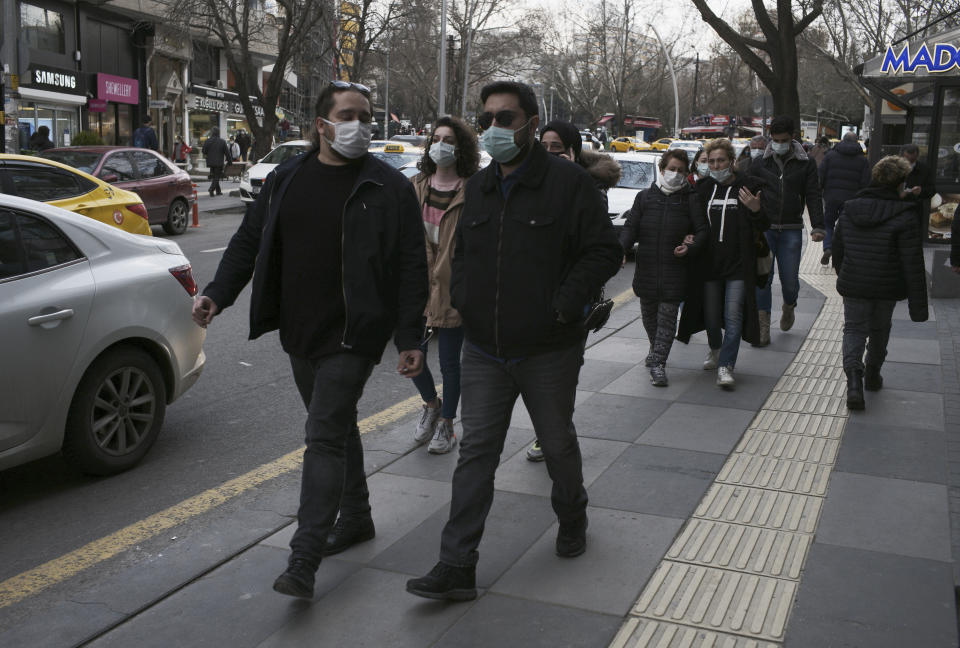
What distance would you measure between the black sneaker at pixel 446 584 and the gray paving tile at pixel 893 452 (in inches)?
101

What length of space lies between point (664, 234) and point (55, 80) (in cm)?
3127

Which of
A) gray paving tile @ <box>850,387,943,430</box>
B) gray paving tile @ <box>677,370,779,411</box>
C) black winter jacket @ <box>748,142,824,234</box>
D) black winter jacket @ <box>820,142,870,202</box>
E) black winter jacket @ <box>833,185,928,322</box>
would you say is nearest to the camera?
gray paving tile @ <box>850,387,943,430</box>

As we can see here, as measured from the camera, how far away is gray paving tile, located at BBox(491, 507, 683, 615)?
12.8ft

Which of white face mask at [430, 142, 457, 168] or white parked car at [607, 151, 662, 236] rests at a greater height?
white face mask at [430, 142, 457, 168]

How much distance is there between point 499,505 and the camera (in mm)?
4949

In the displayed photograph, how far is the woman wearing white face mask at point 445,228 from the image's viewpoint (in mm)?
5770

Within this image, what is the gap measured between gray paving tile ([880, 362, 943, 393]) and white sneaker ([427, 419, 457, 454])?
348cm

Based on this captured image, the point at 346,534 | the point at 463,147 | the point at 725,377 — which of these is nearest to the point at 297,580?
the point at 346,534

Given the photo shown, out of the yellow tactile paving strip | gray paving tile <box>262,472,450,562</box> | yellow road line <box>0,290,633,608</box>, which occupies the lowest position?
yellow road line <box>0,290,633,608</box>

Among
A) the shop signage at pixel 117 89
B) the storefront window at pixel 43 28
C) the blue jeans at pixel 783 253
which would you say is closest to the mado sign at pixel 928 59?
the blue jeans at pixel 783 253

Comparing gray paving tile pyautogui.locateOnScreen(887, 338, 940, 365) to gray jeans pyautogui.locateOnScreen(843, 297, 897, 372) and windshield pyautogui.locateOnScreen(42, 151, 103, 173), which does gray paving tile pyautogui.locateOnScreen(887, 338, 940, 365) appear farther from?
windshield pyautogui.locateOnScreen(42, 151, 103, 173)

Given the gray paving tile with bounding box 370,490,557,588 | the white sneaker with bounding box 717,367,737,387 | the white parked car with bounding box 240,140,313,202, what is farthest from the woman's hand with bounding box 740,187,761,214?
the white parked car with bounding box 240,140,313,202

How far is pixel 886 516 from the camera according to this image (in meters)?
4.81

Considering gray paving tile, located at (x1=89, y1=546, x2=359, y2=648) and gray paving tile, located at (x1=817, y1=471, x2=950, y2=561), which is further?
gray paving tile, located at (x1=817, y1=471, x2=950, y2=561)
